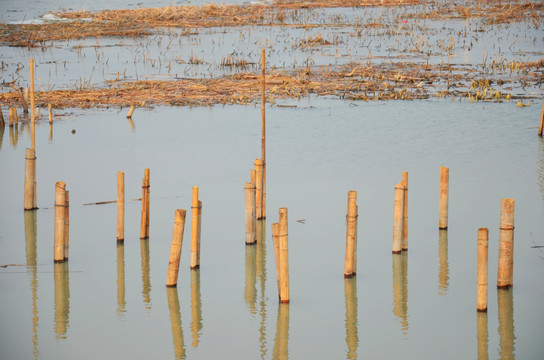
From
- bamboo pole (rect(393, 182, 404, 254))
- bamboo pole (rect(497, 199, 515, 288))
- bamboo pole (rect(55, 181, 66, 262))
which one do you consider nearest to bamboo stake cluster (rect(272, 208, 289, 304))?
bamboo pole (rect(393, 182, 404, 254))

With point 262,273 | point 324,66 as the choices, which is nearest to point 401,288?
point 262,273

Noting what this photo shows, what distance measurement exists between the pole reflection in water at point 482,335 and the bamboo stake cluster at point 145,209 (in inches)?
166

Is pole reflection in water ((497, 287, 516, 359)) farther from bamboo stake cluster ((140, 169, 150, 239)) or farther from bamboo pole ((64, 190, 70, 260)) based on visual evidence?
bamboo pole ((64, 190, 70, 260))

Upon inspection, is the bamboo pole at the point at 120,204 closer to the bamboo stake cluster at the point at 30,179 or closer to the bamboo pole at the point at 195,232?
the bamboo pole at the point at 195,232

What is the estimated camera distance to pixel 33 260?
36.8ft

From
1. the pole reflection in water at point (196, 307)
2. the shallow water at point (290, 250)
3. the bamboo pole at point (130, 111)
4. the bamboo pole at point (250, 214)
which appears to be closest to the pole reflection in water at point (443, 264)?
the shallow water at point (290, 250)

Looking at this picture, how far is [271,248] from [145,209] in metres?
1.74

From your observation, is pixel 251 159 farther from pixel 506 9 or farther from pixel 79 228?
pixel 506 9

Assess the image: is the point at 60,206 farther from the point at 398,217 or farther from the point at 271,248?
the point at 398,217

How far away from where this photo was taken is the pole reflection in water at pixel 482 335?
27.8 feet

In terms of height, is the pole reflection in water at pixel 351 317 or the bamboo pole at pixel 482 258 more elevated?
the bamboo pole at pixel 482 258

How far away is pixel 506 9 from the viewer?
135 ft

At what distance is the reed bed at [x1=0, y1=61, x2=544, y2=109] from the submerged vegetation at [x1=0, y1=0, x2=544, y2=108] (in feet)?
0.09

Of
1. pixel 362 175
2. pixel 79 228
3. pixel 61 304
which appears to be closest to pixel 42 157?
pixel 79 228
